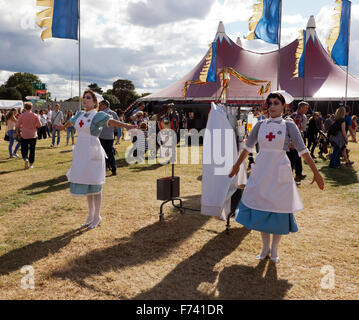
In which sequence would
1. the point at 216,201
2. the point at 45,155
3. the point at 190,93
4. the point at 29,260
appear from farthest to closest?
the point at 190,93
the point at 45,155
the point at 216,201
the point at 29,260

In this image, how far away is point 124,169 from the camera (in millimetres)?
10773

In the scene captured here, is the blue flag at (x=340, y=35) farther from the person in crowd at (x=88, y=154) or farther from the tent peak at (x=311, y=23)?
the person in crowd at (x=88, y=154)

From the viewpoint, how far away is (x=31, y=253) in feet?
14.3

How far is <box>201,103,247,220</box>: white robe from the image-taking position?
493cm

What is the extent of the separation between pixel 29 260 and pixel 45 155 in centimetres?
1049

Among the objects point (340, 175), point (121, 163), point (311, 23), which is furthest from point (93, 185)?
point (311, 23)

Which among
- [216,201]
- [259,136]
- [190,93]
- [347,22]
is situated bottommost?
[216,201]

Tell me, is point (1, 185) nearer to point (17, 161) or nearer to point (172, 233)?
point (17, 161)

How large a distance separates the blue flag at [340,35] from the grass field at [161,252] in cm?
982

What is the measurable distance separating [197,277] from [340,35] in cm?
1483

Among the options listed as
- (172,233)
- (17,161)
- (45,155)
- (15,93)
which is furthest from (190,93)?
(15,93)

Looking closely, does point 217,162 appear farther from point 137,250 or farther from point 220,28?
point 220,28

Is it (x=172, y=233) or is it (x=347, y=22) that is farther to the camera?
(x=347, y=22)

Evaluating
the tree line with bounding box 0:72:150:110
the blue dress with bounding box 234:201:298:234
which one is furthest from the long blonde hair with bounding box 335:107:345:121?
the tree line with bounding box 0:72:150:110
